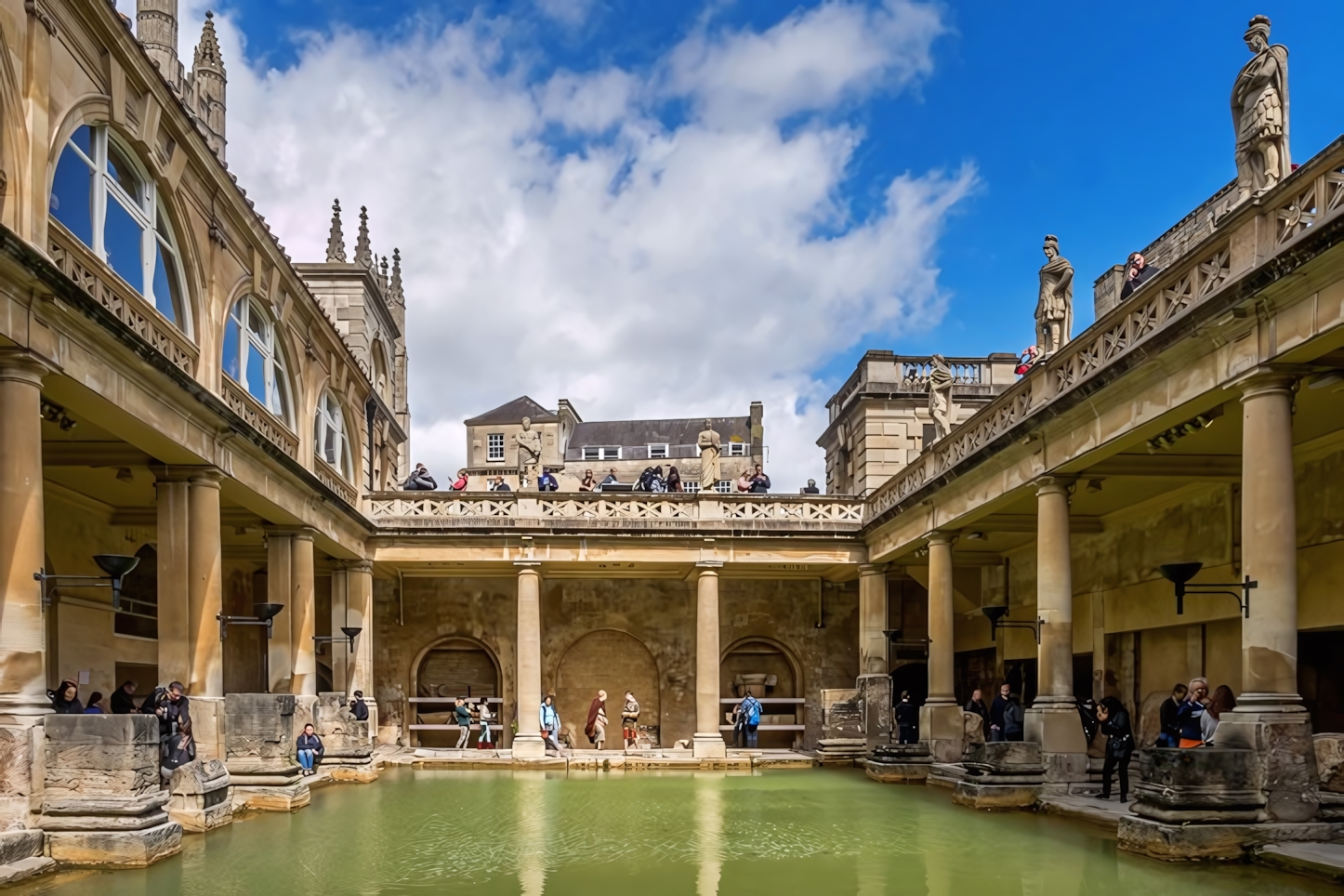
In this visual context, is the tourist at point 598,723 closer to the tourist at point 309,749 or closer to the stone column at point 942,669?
the tourist at point 309,749

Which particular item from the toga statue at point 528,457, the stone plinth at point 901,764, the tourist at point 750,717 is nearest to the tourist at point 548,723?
the tourist at point 750,717

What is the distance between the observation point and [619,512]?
25.8 metres

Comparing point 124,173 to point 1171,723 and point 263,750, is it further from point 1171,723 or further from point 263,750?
point 1171,723

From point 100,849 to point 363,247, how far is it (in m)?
27.1

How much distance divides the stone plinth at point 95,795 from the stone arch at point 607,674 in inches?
806

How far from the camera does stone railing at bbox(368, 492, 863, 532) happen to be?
25688 mm

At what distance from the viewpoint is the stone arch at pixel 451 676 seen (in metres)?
30.5

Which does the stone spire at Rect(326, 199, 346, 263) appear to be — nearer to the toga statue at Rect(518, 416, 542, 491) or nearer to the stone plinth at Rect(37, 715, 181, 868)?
the toga statue at Rect(518, 416, 542, 491)

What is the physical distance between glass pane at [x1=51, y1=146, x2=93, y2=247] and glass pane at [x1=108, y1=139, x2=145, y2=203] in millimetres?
683

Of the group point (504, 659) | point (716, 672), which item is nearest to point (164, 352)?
point (716, 672)

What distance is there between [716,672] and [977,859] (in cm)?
1486

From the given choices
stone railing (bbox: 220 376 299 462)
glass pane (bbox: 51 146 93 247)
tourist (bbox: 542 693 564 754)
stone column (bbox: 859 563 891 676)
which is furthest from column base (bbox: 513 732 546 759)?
glass pane (bbox: 51 146 93 247)

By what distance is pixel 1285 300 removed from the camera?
1019 centimetres

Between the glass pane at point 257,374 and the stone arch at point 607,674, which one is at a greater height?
the glass pane at point 257,374
